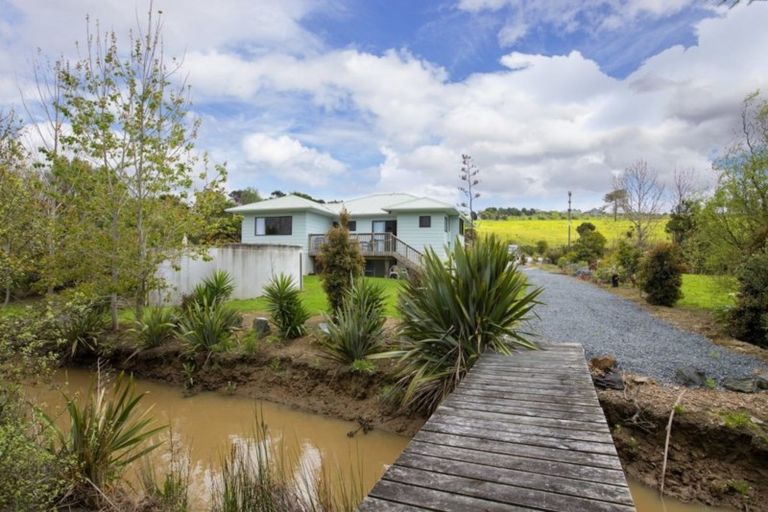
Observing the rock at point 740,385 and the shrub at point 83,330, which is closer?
the rock at point 740,385

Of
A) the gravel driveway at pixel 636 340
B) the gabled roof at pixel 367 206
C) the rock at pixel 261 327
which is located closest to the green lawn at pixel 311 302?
the rock at pixel 261 327

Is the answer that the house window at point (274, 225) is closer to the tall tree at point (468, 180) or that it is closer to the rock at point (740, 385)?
the tall tree at point (468, 180)

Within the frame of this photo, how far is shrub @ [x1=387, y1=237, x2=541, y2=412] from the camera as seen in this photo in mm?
5312

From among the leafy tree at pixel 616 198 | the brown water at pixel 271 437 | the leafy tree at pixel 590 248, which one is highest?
the leafy tree at pixel 616 198

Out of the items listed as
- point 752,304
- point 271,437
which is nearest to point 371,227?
point 752,304

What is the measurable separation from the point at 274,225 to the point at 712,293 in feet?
66.2

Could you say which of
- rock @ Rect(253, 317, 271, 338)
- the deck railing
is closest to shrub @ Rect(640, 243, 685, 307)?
the deck railing

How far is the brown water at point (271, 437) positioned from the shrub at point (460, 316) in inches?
33.4

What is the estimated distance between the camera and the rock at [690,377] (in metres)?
5.32

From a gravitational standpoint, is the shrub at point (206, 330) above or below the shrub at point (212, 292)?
below

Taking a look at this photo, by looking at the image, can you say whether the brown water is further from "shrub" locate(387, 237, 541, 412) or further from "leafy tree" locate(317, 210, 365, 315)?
"leafy tree" locate(317, 210, 365, 315)

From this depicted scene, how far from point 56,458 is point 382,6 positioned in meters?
8.79

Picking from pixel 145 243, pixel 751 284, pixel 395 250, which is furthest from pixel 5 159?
pixel 395 250

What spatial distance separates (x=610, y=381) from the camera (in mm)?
5148
